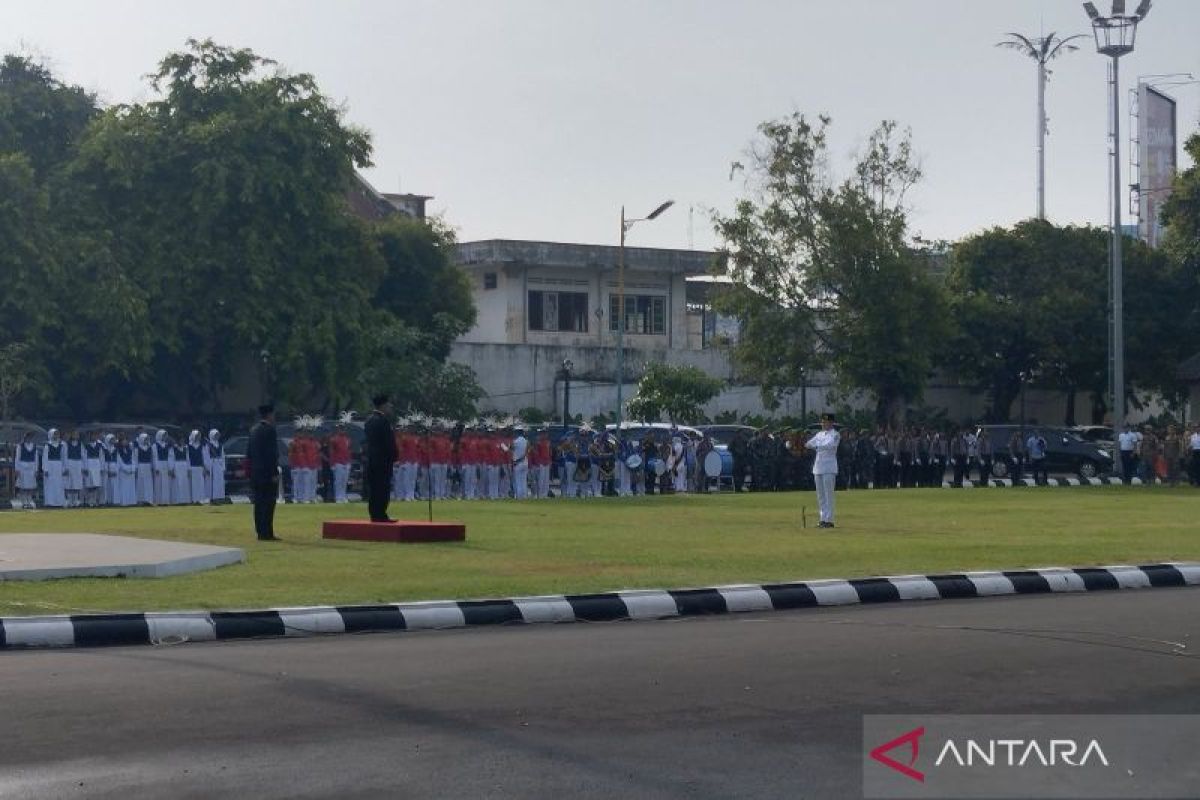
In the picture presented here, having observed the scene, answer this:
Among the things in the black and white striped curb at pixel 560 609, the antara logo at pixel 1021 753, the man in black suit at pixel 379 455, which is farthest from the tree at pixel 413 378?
the antara logo at pixel 1021 753

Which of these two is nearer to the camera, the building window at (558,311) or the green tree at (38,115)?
the green tree at (38,115)

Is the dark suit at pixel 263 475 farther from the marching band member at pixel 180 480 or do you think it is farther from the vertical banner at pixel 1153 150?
the vertical banner at pixel 1153 150

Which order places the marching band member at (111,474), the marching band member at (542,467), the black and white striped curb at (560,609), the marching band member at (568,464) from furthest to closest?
the marching band member at (568,464) → the marching band member at (542,467) → the marching band member at (111,474) → the black and white striped curb at (560,609)

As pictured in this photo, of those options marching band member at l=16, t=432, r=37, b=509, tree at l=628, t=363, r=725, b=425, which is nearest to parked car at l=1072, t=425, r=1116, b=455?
tree at l=628, t=363, r=725, b=425

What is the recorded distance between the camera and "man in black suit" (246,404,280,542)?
22516 mm

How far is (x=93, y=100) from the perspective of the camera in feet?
163

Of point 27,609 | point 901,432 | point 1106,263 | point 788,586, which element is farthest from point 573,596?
point 1106,263

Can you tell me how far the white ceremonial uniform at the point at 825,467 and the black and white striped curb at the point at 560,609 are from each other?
8246 mm

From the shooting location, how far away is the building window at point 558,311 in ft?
228

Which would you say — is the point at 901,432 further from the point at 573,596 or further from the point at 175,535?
the point at 573,596

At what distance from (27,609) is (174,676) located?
12.7ft

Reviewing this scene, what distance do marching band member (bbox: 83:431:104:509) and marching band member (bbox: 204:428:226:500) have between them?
7.93 feet

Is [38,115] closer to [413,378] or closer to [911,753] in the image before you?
[413,378]

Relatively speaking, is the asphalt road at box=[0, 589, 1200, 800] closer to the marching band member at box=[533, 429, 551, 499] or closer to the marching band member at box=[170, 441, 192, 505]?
the marching band member at box=[170, 441, 192, 505]
